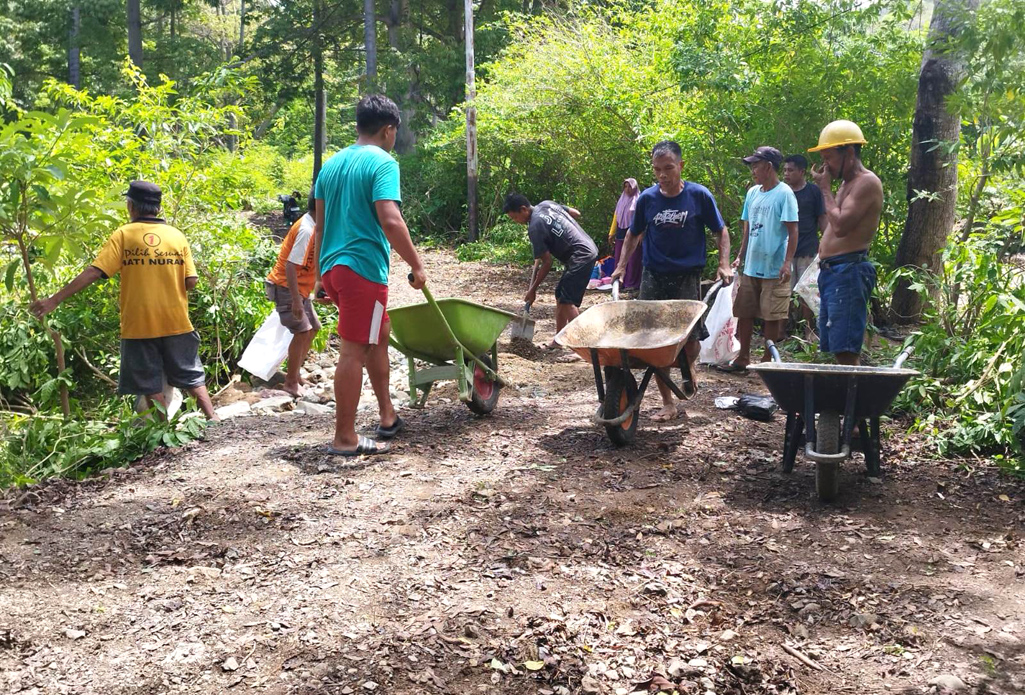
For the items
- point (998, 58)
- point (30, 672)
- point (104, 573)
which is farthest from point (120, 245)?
point (998, 58)

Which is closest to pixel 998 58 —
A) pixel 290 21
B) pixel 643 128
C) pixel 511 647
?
pixel 511 647

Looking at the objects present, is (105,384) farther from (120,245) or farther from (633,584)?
(633,584)

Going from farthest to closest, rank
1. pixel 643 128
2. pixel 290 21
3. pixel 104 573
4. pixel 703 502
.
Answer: pixel 290 21, pixel 643 128, pixel 703 502, pixel 104 573

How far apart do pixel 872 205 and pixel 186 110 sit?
5787 millimetres

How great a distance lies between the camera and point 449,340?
227 inches

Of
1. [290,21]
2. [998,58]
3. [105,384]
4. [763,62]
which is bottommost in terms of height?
[105,384]

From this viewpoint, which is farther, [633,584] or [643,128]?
[643,128]

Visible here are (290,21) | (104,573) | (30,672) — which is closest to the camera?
(30,672)

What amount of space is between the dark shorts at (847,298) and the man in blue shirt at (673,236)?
0.99 meters

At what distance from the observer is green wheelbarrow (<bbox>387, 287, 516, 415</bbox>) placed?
561 centimetres

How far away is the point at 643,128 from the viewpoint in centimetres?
1292

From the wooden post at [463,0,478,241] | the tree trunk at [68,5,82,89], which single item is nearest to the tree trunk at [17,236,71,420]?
the wooden post at [463,0,478,241]

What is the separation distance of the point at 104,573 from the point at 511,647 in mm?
1909

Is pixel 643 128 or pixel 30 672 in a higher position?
pixel 643 128
